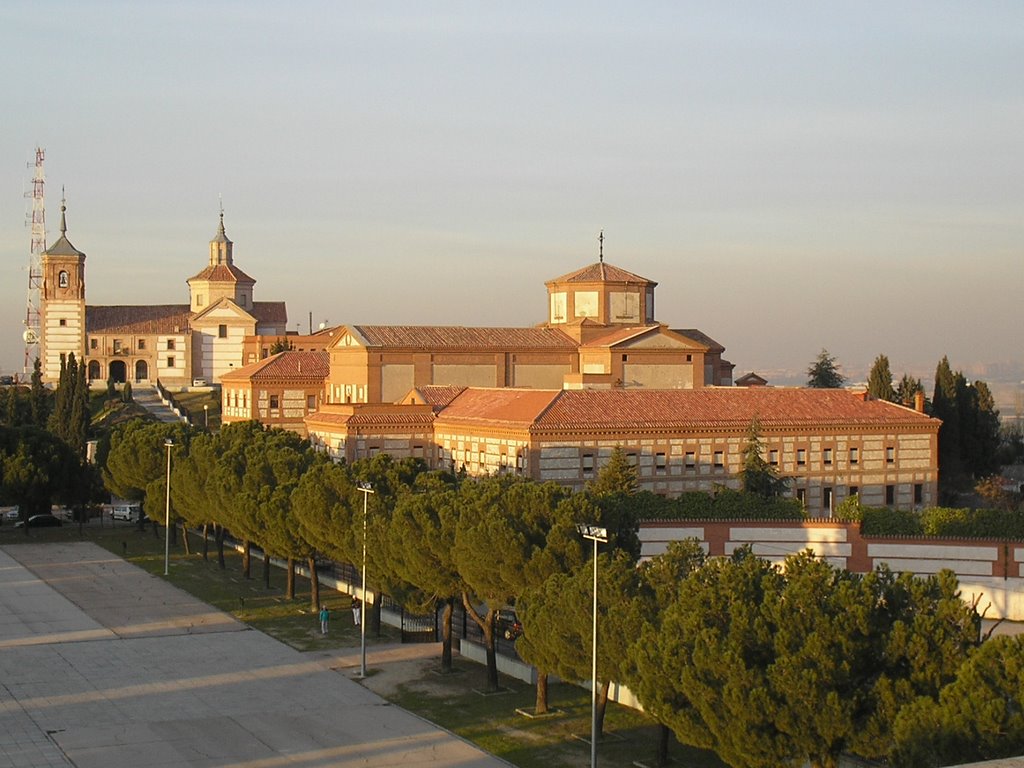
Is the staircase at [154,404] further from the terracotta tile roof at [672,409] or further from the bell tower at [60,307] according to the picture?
the terracotta tile roof at [672,409]

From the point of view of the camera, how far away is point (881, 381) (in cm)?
8544

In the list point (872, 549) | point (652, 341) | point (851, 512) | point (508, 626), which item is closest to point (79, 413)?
point (652, 341)

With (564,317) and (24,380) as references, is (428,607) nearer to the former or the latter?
(564,317)

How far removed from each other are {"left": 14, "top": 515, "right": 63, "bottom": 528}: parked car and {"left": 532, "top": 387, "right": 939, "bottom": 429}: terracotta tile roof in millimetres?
28997

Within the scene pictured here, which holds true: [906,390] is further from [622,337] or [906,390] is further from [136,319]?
[136,319]

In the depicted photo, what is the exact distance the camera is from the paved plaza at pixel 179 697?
103 ft

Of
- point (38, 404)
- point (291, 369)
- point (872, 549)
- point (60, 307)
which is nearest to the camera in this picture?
point (872, 549)

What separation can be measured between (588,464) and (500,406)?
18.1ft

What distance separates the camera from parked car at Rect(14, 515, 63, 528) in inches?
2928

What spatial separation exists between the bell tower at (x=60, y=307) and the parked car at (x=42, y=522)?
47354 millimetres

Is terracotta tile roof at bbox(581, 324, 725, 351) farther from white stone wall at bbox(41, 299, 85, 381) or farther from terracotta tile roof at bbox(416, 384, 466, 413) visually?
white stone wall at bbox(41, 299, 85, 381)

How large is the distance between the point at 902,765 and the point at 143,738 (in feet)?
55.8

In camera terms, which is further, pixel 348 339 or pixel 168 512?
pixel 348 339

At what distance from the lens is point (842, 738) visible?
25.8m
